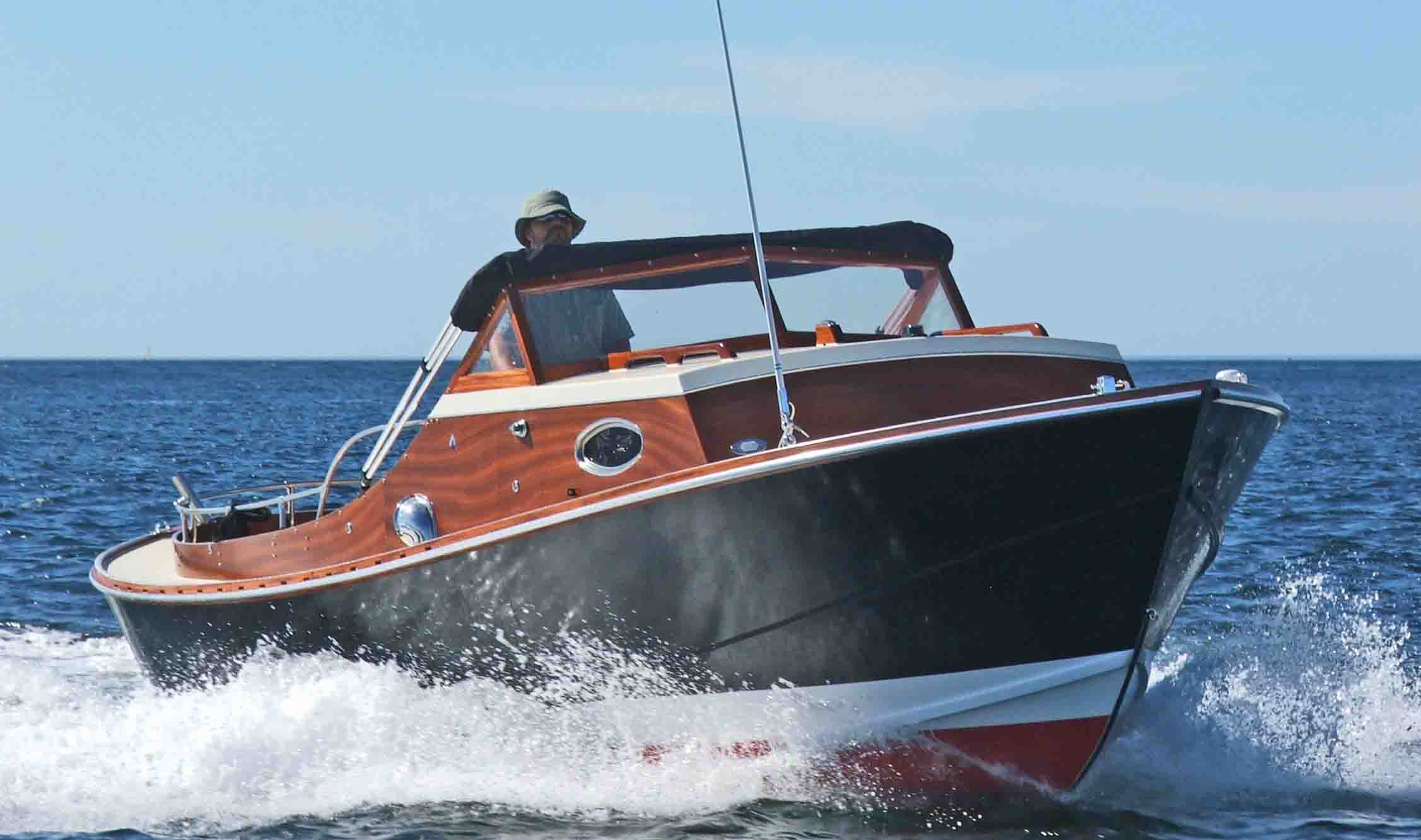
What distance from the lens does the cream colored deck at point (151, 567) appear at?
10.0m

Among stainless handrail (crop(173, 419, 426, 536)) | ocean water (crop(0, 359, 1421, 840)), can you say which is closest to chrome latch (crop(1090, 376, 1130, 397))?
ocean water (crop(0, 359, 1421, 840))

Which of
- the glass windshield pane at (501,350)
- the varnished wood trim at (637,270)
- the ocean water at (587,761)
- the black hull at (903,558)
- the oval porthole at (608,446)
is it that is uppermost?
the varnished wood trim at (637,270)

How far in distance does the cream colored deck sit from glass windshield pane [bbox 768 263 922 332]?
348 centimetres

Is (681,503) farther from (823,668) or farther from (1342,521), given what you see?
(1342,521)

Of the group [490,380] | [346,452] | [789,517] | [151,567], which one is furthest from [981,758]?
[151,567]

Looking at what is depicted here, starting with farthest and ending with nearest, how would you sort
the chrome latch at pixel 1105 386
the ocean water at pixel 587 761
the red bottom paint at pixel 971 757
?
the ocean water at pixel 587 761 → the red bottom paint at pixel 971 757 → the chrome latch at pixel 1105 386

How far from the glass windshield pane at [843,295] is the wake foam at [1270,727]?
7.78 feet

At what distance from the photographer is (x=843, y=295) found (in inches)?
350

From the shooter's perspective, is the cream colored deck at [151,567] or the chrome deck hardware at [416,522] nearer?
the chrome deck hardware at [416,522]

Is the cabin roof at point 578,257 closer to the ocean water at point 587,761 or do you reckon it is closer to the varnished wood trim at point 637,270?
the varnished wood trim at point 637,270

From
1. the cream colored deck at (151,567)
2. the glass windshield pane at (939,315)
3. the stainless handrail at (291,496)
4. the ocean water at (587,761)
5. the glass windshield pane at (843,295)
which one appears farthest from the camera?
the cream colored deck at (151,567)

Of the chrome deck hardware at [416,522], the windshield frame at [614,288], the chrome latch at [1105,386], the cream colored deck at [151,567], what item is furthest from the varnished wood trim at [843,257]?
the cream colored deck at [151,567]

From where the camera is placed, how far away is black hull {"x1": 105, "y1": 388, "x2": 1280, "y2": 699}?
7.04 metres

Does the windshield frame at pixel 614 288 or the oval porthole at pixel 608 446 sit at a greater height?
the windshield frame at pixel 614 288
